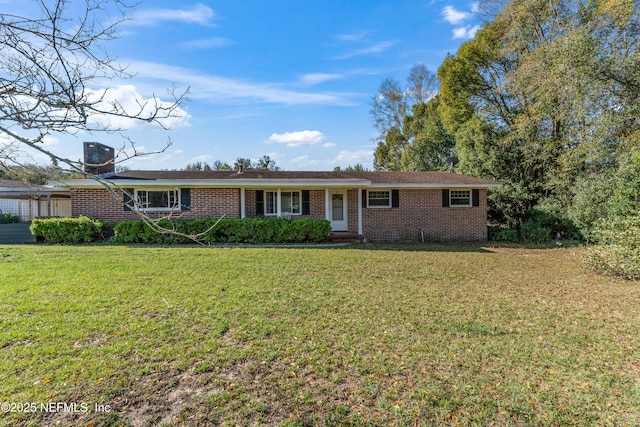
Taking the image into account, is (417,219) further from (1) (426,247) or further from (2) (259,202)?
(2) (259,202)

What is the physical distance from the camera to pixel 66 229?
1207 centimetres

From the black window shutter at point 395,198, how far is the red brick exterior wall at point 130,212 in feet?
22.1

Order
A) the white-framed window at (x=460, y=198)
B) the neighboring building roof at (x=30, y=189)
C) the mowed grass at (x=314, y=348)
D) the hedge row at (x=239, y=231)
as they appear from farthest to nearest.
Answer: the white-framed window at (x=460, y=198), the hedge row at (x=239, y=231), the neighboring building roof at (x=30, y=189), the mowed grass at (x=314, y=348)

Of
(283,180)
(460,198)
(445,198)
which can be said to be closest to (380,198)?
(445,198)

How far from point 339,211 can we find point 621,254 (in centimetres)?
952

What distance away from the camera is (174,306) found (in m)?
5.16

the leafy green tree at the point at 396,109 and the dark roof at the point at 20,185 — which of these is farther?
the leafy green tree at the point at 396,109

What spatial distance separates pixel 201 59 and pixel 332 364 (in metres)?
6.75

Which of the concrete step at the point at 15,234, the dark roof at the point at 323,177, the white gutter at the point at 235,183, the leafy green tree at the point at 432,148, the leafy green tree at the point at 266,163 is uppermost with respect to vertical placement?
the leafy green tree at the point at 266,163

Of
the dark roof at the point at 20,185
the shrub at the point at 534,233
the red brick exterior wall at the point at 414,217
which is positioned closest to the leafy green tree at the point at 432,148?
the shrub at the point at 534,233

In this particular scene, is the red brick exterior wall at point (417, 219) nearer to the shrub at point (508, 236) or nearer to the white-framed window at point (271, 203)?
the shrub at point (508, 236)

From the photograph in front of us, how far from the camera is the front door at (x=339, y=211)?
14680 millimetres

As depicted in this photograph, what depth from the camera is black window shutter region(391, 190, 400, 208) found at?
14430mm

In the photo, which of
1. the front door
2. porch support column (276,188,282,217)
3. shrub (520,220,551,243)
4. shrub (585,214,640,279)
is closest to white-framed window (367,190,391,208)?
the front door
